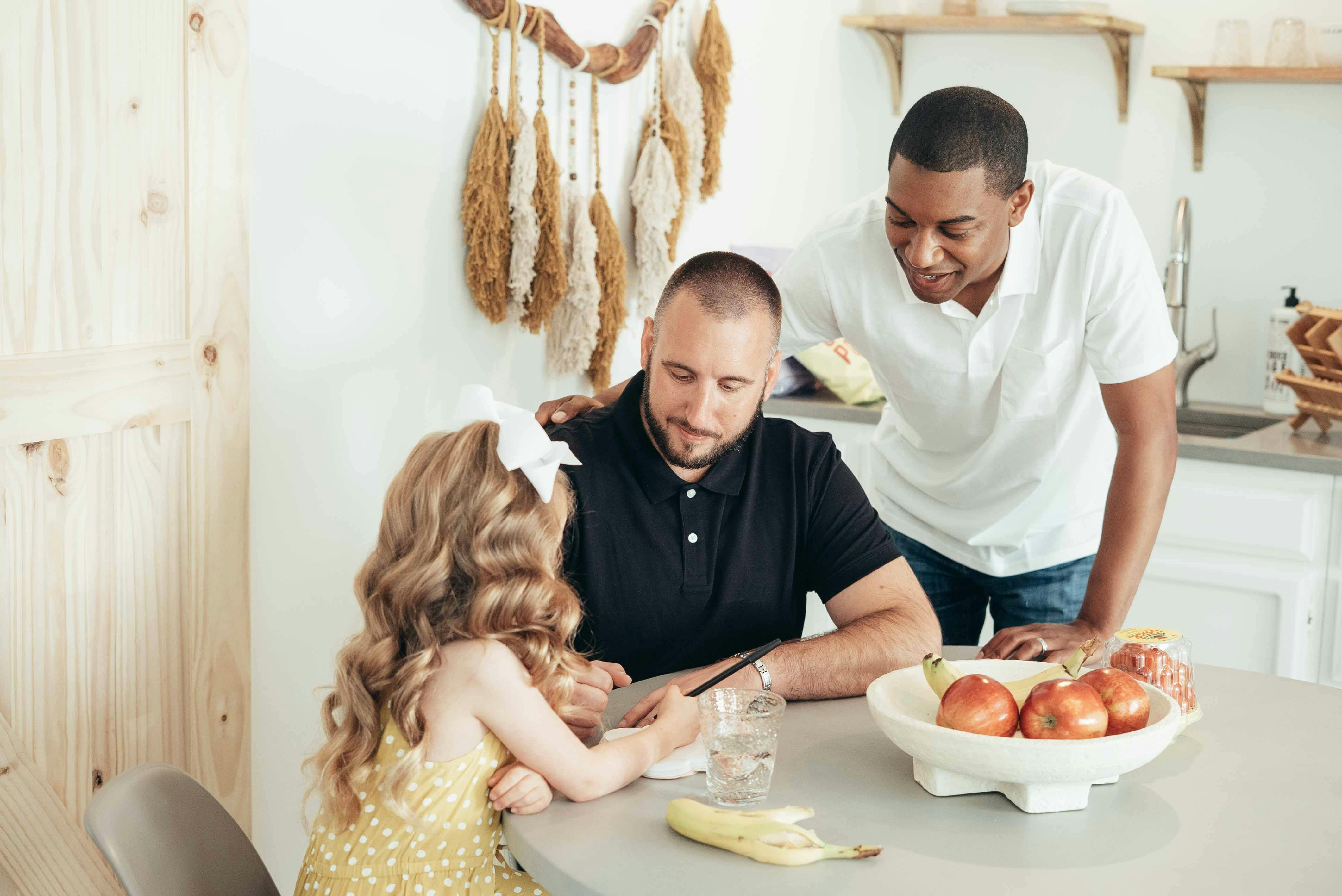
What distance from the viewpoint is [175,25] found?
1.56 metres

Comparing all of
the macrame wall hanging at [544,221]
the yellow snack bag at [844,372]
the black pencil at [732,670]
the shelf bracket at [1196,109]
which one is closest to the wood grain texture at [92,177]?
the macrame wall hanging at [544,221]

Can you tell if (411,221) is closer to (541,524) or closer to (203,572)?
(203,572)

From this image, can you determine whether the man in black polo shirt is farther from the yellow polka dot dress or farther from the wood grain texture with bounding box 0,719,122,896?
the wood grain texture with bounding box 0,719,122,896

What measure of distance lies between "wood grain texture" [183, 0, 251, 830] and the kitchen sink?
217 centimetres

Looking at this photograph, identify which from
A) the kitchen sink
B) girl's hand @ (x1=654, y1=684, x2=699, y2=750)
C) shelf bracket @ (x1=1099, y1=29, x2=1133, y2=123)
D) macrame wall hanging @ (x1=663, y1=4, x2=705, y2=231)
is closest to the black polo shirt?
girl's hand @ (x1=654, y1=684, x2=699, y2=750)

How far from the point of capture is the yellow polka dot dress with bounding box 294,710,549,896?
3.89 feet

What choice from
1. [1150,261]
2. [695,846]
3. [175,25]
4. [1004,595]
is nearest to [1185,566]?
[1004,595]

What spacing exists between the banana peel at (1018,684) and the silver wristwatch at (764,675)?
0.19m

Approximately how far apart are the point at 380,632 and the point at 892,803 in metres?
0.51

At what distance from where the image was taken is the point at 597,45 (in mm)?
2379

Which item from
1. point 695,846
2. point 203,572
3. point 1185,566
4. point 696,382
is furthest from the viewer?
point 1185,566

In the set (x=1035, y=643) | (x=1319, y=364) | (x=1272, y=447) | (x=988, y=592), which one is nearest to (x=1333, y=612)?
(x=1272, y=447)

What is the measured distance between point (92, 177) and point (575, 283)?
923mm

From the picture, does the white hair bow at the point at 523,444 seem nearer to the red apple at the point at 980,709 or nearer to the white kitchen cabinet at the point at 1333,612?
the red apple at the point at 980,709
